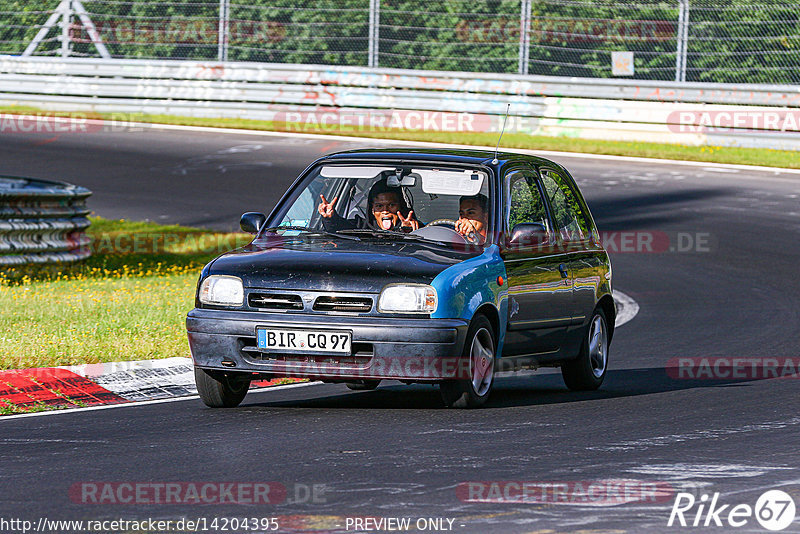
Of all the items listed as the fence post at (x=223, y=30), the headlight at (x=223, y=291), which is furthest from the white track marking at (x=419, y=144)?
the headlight at (x=223, y=291)

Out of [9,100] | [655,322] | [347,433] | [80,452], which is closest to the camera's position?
[80,452]

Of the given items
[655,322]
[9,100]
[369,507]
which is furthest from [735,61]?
[369,507]

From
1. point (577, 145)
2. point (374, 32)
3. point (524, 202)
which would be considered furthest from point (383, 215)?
point (374, 32)

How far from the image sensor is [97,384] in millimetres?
9422

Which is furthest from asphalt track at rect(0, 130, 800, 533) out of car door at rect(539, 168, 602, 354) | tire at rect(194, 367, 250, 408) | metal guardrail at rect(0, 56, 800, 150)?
metal guardrail at rect(0, 56, 800, 150)

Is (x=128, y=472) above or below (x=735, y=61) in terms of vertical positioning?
below

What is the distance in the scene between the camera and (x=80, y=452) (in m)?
7.21

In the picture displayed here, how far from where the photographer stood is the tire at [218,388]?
28.5ft

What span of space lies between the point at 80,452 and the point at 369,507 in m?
1.95

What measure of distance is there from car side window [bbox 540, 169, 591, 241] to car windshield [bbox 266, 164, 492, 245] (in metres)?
0.92

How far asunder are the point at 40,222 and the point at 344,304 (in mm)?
7859

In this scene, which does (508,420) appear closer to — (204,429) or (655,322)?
(204,429)

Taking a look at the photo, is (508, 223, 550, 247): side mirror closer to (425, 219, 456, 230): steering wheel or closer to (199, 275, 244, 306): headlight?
(425, 219, 456, 230): steering wheel

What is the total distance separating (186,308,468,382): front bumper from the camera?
8.10m
